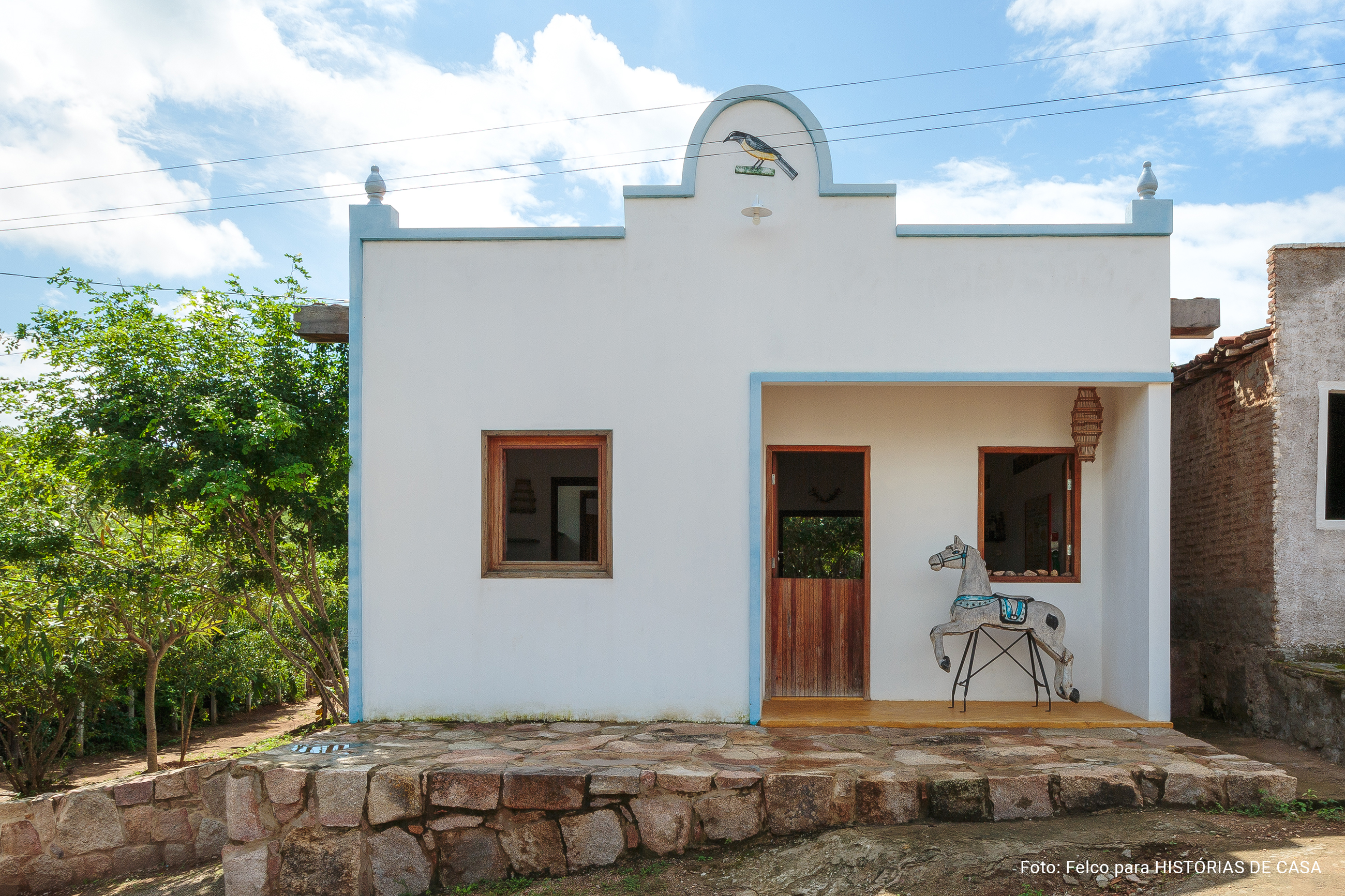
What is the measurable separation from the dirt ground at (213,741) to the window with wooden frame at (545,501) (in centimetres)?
929

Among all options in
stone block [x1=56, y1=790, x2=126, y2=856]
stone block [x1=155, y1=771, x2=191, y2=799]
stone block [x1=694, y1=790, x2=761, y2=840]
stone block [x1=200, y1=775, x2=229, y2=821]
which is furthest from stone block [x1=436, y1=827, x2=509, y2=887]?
stone block [x1=56, y1=790, x2=126, y2=856]

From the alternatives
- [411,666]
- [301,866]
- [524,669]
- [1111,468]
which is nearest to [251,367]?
[411,666]

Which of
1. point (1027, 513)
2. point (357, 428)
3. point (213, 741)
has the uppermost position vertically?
point (357, 428)

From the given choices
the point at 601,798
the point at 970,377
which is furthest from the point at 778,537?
the point at 601,798

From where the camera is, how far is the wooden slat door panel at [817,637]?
7.98m

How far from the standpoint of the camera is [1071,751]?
6.09 meters

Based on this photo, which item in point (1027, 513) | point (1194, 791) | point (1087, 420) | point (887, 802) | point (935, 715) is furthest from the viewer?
point (1027, 513)

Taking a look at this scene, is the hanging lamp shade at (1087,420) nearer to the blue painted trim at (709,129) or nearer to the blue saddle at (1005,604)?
the blue saddle at (1005,604)

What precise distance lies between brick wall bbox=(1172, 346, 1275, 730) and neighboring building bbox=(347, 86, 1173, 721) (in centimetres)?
133

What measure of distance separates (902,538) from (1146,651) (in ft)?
6.81

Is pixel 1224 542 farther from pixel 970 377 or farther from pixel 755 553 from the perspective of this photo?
pixel 755 553

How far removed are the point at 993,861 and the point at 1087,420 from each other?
413 centimetres

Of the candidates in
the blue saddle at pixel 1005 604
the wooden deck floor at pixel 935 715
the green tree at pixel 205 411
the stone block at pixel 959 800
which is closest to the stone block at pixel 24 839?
the green tree at pixel 205 411

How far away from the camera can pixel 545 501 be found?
23.9 feet
